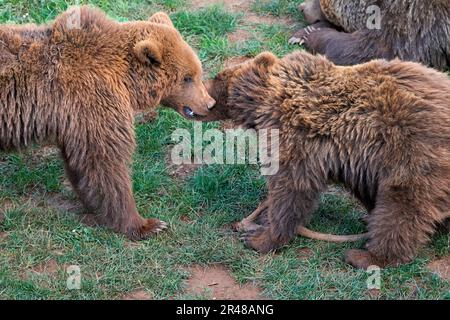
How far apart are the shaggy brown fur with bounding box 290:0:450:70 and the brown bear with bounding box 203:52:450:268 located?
199 cm

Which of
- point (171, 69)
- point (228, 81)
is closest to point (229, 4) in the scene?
point (228, 81)

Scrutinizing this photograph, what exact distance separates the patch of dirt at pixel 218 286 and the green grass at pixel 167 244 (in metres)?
0.07

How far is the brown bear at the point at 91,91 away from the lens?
22.4 ft

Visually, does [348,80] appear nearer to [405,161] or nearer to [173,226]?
[405,161]

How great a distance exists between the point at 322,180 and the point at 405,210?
74 cm

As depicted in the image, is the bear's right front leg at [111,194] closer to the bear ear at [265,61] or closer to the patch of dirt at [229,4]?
the bear ear at [265,61]

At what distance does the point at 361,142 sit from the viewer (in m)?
6.65

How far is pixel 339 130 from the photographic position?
671 cm

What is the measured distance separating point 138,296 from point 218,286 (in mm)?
644

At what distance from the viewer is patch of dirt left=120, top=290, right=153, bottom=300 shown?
253 inches

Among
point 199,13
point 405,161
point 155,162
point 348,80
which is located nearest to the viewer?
point 405,161

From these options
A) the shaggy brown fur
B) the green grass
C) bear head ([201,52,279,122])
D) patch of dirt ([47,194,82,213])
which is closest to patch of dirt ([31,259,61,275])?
the green grass

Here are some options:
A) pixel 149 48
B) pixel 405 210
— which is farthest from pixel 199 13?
pixel 405 210

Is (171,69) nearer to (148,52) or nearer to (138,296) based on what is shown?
(148,52)
